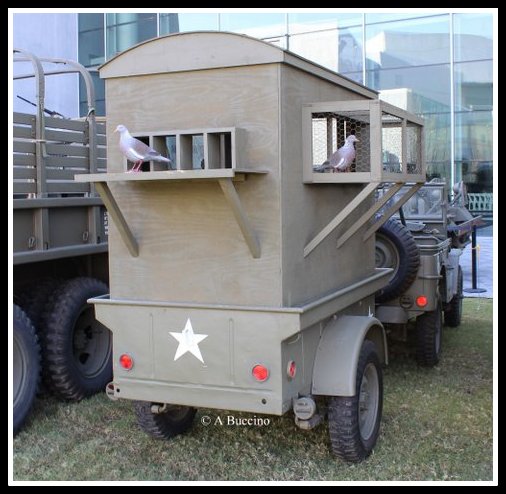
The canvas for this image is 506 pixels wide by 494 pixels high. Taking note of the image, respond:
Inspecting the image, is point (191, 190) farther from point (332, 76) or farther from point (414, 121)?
point (414, 121)

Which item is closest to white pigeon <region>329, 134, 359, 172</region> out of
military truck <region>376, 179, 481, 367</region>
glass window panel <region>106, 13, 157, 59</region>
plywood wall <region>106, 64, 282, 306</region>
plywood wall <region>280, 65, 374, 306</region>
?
plywood wall <region>280, 65, 374, 306</region>

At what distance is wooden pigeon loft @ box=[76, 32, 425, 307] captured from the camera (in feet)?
12.7

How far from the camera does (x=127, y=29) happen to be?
15336mm

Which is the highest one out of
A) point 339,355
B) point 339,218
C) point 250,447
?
point 339,218

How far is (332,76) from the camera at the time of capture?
4.52m

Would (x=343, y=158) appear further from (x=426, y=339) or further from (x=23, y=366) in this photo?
(x=426, y=339)

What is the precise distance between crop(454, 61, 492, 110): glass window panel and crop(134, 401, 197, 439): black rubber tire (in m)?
10.9

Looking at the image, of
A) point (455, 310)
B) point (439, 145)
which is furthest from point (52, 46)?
point (455, 310)

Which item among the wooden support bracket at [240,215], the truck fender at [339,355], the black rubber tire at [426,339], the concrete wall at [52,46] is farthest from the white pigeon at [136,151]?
the concrete wall at [52,46]

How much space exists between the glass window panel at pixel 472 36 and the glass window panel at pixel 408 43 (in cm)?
20

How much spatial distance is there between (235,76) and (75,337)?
2.76 m

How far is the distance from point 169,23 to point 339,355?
11653mm

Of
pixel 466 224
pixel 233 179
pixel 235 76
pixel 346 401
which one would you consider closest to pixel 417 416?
pixel 346 401

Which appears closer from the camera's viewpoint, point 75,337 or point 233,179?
point 233,179
